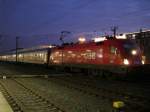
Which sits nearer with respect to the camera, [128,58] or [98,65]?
[128,58]

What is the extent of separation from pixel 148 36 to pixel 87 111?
24.3m

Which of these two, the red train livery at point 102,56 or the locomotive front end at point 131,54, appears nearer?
the locomotive front end at point 131,54

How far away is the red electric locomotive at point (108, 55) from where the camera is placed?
2653 centimetres

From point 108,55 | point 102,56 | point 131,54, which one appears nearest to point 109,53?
point 108,55

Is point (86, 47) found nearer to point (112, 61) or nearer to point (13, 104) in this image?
point (112, 61)

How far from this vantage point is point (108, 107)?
45.8ft

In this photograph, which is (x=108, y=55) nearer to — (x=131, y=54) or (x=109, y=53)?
(x=109, y=53)

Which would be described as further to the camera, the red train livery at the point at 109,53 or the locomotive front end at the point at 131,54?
the red train livery at the point at 109,53

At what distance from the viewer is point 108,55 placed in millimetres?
28016

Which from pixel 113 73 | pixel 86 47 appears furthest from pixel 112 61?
pixel 86 47

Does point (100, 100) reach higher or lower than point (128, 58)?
lower

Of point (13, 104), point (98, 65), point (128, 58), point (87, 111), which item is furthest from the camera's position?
point (98, 65)

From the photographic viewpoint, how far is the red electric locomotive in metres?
26.5

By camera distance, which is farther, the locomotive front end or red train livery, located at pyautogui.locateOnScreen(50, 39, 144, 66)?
red train livery, located at pyautogui.locateOnScreen(50, 39, 144, 66)
